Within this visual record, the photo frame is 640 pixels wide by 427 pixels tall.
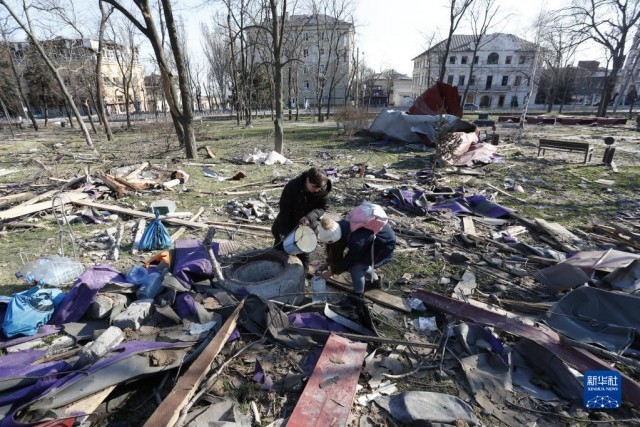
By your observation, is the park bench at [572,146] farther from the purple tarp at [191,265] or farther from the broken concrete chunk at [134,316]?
the broken concrete chunk at [134,316]

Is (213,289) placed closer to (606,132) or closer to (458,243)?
(458,243)

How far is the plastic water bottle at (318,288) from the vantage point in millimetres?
4148

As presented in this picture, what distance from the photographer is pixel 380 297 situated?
414 centimetres

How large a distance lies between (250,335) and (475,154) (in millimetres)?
11662

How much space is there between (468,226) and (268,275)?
163 inches

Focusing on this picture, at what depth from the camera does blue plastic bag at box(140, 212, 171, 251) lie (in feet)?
18.3

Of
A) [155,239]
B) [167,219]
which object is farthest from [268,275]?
[167,219]

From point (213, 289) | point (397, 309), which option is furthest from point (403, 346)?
point (213, 289)

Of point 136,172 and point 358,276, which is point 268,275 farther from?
point 136,172

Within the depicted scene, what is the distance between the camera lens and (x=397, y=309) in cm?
398

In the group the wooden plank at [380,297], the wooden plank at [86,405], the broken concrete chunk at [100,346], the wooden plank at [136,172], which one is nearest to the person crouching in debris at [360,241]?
the wooden plank at [380,297]

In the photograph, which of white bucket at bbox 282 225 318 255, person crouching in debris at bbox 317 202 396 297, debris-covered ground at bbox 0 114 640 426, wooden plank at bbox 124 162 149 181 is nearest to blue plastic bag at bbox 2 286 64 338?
debris-covered ground at bbox 0 114 640 426

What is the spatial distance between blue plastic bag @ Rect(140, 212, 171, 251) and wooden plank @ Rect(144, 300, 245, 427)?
298 centimetres

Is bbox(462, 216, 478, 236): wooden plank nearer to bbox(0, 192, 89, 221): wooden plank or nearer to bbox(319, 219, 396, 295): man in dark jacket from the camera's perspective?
bbox(319, 219, 396, 295): man in dark jacket
